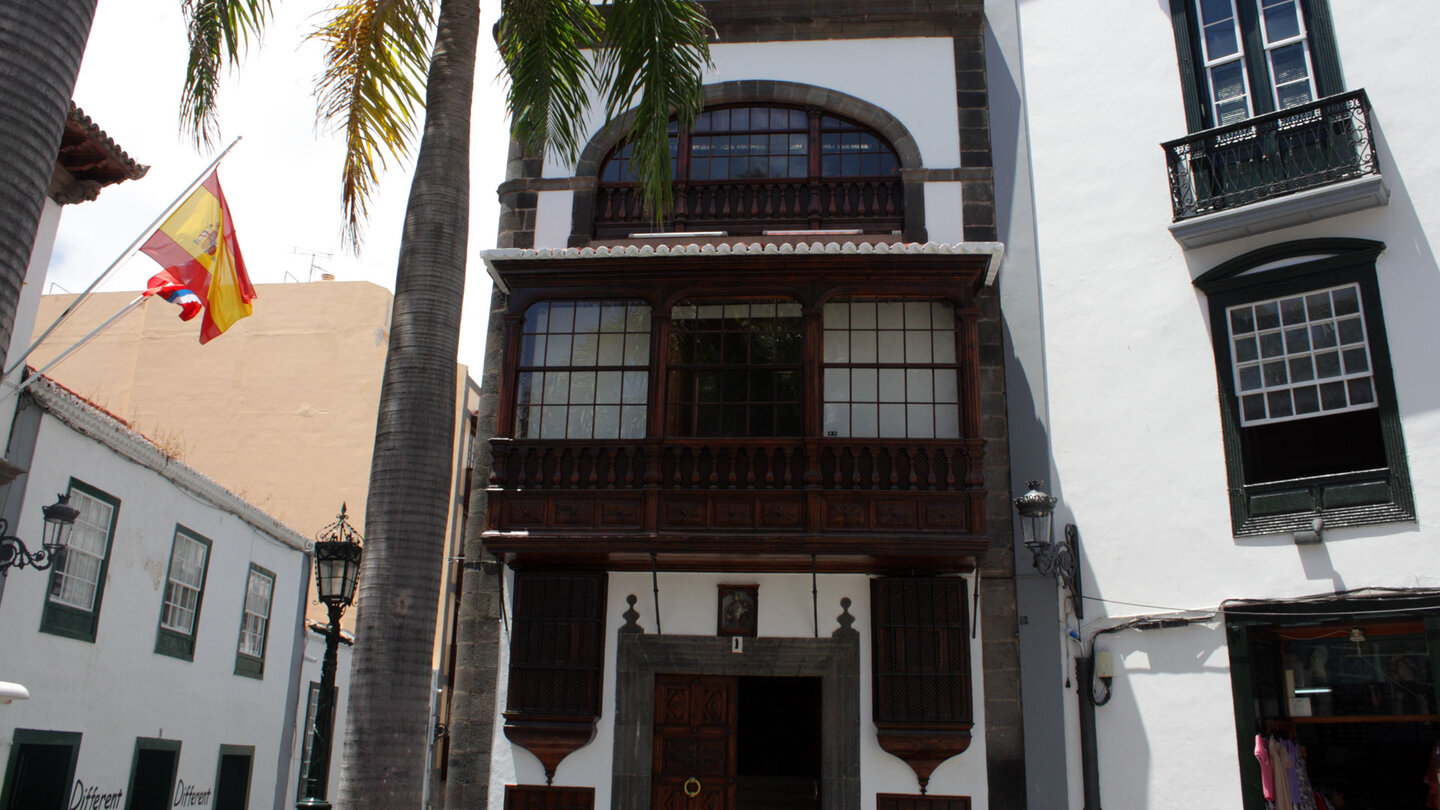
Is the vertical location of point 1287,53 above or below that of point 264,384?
below

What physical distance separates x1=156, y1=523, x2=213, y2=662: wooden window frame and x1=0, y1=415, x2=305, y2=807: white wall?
9cm

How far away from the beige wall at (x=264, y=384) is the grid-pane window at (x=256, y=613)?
13.4 ft

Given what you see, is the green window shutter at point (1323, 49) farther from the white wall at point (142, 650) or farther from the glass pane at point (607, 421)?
the white wall at point (142, 650)

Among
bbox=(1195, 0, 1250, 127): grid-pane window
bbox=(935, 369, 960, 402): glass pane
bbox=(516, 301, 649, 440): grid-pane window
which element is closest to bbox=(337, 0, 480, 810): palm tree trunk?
bbox=(516, 301, 649, 440): grid-pane window

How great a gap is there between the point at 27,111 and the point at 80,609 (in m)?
9.24

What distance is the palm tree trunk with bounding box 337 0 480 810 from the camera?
6.55m

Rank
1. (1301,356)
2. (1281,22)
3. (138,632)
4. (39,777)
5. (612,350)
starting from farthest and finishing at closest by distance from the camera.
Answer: (138,632)
(39,777)
(612,350)
(1281,22)
(1301,356)

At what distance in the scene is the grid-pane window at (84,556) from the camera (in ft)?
40.4

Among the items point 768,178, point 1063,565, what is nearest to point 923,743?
point 1063,565

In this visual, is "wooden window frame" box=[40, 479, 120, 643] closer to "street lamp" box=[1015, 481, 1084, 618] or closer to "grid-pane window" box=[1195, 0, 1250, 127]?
"street lamp" box=[1015, 481, 1084, 618]

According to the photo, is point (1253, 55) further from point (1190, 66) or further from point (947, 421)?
point (947, 421)

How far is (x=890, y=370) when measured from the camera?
11.5 m

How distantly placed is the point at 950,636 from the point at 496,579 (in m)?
4.43

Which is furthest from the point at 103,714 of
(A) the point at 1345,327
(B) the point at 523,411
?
(A) the point at 1345,327
